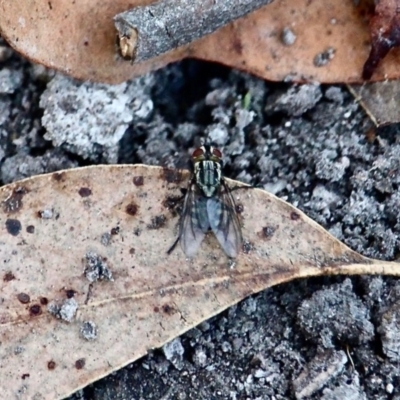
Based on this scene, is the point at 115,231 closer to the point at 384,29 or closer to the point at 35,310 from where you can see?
the point at 35,310

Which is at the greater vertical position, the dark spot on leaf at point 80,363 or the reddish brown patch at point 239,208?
the reddish brown patch at point 239,208

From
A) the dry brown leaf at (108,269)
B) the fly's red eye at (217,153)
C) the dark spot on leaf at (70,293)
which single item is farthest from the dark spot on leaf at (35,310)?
the fly's red eye at (217,153)

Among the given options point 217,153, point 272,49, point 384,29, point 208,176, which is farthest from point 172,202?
point 384,29

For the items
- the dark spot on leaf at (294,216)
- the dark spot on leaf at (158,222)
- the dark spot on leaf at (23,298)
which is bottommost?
the dark spot on leaf at (23,298)

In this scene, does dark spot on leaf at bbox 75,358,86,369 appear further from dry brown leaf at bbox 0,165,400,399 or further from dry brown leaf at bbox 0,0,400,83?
dry brown leaf at bbox 0,0,400,83

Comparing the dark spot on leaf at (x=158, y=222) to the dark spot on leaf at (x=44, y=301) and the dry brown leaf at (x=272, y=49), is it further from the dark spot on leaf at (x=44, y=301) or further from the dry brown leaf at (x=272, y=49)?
the dry brown leaf at (x=272, y=49)

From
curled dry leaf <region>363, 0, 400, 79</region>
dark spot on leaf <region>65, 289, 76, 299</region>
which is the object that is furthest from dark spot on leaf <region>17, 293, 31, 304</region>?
curled dry leaf <region>363, 0, 400, 79</region>
